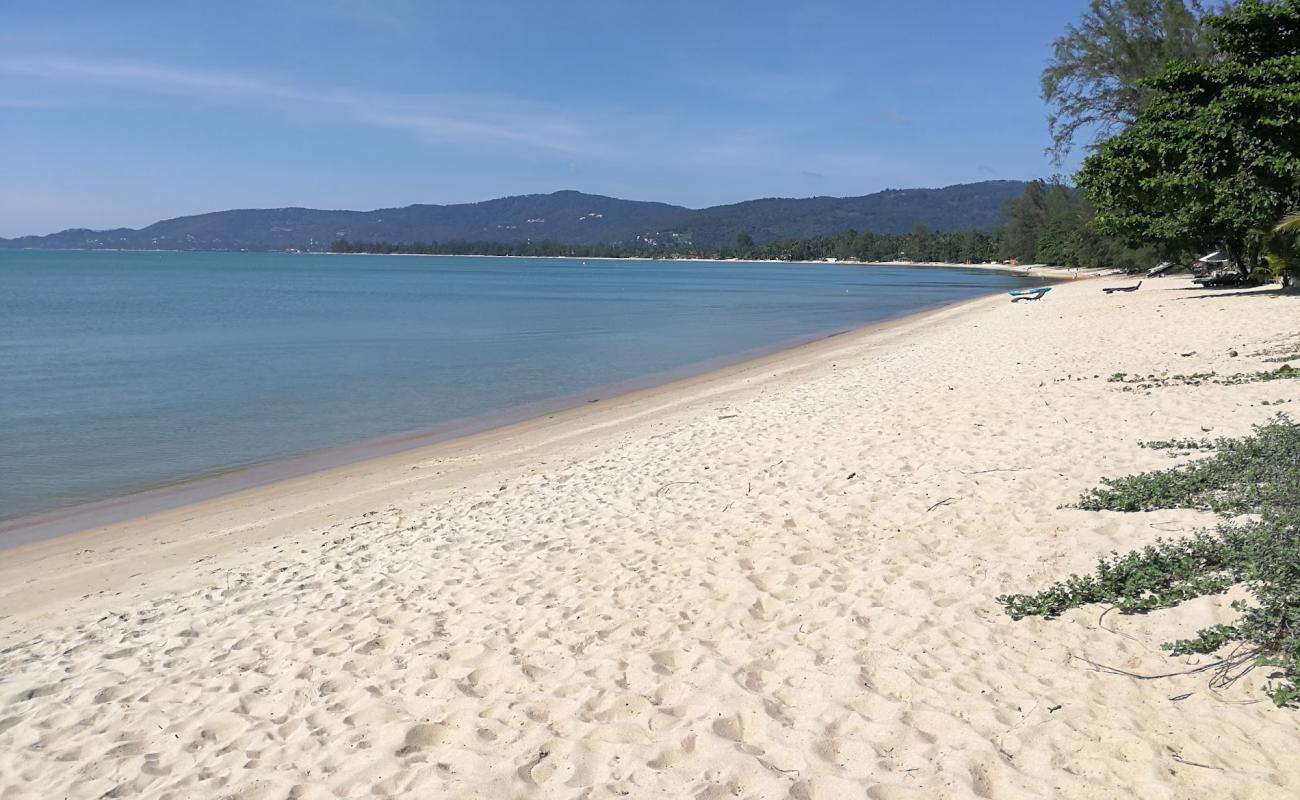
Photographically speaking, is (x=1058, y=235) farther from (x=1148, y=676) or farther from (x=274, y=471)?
(x=1148, y=676)

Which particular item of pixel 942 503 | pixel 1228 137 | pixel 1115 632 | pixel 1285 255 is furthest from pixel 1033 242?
pixel 1115 632

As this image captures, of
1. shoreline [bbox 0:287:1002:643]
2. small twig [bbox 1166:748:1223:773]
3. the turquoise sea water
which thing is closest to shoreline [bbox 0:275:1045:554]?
shoreline [bbox 0:287:1002:643]

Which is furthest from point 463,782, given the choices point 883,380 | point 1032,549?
point 883,380

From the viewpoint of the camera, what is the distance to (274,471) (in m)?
12.9

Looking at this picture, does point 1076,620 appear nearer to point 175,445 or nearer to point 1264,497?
point 1264,497

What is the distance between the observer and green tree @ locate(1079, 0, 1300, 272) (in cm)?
1714

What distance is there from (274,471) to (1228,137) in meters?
20.2

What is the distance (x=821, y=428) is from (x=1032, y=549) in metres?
5.16

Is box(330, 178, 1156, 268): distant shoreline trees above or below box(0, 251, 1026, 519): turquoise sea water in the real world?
above

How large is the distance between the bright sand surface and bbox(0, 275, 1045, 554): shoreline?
29.4 inches

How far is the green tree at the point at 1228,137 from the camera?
56.2 feet

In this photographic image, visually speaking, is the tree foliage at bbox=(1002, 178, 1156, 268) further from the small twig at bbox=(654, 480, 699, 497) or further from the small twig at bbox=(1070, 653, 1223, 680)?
the small twig at bbox=(1070, 653, 1223, 680)

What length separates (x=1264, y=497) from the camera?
572cm

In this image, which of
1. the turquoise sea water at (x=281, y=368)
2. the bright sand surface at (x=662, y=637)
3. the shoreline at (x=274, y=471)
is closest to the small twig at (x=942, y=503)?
the bright sand surface at (x=662, y=637)
